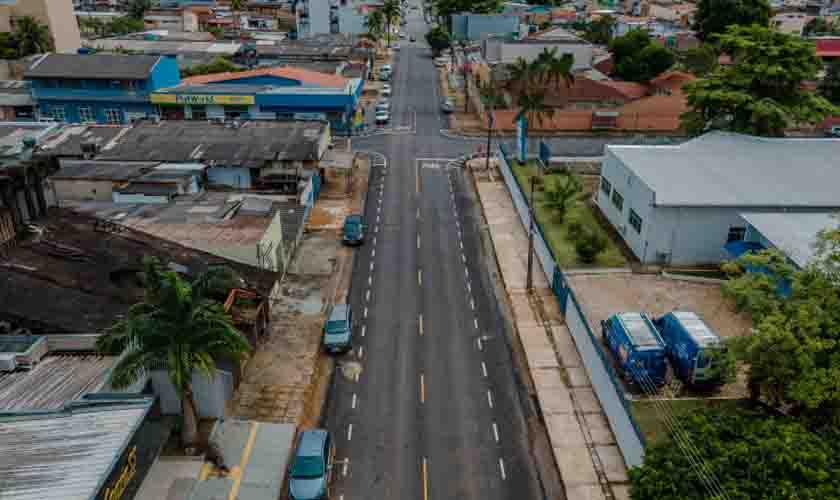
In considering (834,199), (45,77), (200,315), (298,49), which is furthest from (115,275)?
(298,49)

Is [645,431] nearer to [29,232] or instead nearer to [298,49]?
[29,232]

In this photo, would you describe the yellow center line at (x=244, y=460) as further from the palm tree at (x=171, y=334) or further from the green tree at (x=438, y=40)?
the green tree at (x=438, y=40)

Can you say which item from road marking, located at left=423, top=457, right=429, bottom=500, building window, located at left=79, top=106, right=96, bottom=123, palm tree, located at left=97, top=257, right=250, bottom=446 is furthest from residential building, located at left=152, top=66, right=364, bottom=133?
road marking, located at left=423, top=457, right=429, bottom=500

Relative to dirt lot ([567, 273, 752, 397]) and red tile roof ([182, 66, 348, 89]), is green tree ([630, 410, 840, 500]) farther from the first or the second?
red tile roof ([182, 66, 348, 89])

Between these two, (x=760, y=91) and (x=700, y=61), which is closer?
(x=760, y=91)

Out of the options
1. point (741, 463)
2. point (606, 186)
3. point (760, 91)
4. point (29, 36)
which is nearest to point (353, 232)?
point (606, 186)

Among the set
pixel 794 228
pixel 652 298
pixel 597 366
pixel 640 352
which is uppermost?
pixel 794 228

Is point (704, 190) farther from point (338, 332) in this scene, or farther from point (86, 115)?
point (86, 115)

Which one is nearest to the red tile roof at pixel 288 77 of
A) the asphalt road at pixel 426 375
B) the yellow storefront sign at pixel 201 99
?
the yellow storefront sign at pixel 201 99
